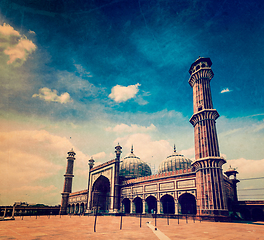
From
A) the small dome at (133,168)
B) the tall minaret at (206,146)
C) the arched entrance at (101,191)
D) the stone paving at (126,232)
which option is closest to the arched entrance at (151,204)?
the small dome at (133,168)

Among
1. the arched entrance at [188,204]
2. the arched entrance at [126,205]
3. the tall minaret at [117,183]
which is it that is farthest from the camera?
the arched entrance at [126,205]

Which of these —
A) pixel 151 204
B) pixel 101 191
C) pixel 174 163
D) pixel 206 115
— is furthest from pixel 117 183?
pixel 206 115

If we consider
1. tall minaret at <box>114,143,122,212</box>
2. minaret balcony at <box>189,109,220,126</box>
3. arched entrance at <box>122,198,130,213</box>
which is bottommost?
arched entrance at <box>122,198,130,213</box>

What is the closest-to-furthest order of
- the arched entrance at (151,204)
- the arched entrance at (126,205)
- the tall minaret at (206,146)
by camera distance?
the tall minaret at (206,146), the arched entrance at (151,204), the arched entrance at (126,205)

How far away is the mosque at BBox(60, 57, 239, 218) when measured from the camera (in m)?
29.3

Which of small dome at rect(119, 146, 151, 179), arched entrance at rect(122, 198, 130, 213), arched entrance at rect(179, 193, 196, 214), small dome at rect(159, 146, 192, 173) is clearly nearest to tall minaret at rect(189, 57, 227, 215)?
arched entrance at rect(179, 193, 196, 214)

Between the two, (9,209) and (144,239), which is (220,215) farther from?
(9,209)

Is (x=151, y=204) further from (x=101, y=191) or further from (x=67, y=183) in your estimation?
(x=67, y=183)

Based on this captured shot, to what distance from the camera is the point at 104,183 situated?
58469mm

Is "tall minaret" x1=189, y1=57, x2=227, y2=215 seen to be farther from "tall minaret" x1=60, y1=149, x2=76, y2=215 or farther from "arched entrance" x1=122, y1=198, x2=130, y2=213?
"tall minaret" x1=60, y1=149, x2=76, y2=215

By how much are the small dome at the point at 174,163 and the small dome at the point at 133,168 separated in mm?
7971

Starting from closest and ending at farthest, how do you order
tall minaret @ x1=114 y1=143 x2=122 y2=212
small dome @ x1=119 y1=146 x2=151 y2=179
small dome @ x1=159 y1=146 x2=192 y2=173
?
tall minaret @ x1=114 y1=143 x2=122 y2=212, small dome @ x1=159 y1=146 x2=192 y2=173, small dome @ x1=119 y1=146 x2=151 y2=179

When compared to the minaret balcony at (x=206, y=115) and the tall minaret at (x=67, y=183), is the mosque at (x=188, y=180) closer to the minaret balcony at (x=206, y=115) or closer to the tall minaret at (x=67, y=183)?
the minaret balcony at (x=206, y=115)

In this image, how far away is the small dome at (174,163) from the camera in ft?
157
